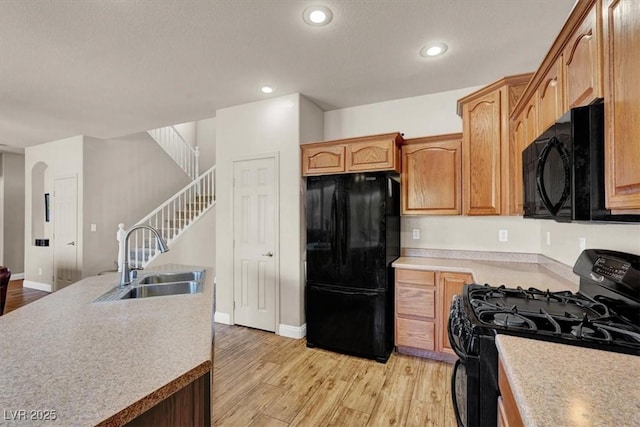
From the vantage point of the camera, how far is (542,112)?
1.71 meters

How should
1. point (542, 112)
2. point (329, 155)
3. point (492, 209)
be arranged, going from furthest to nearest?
point (329, 155) → point (492, 209) → point (542, 112)

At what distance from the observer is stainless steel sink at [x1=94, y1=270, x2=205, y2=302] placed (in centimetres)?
177

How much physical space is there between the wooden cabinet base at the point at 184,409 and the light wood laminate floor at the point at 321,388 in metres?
1.05

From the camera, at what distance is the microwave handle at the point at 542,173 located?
1.14m

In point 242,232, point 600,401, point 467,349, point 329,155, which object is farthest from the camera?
point 242,232

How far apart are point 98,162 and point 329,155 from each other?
14.6ft

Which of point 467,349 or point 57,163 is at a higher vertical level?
point 57,163

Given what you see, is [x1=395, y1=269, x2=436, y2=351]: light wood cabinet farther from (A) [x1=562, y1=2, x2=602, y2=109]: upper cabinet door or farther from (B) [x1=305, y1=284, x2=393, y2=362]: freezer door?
(A) [x1=562, y1=2, x2=602, y2=109]: upper cabinet door

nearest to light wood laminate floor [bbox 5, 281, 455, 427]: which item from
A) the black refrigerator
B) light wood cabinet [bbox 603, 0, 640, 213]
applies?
the black refrigerator

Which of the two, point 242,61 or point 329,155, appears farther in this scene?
point 329,155

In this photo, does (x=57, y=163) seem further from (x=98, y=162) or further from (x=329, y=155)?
(x=329, y=155)

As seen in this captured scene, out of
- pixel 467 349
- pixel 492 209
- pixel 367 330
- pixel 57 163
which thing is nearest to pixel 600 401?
pixel 467 349

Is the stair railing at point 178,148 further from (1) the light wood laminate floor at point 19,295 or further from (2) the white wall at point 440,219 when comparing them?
(2) the white wall at point 440,219

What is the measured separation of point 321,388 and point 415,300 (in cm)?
114
